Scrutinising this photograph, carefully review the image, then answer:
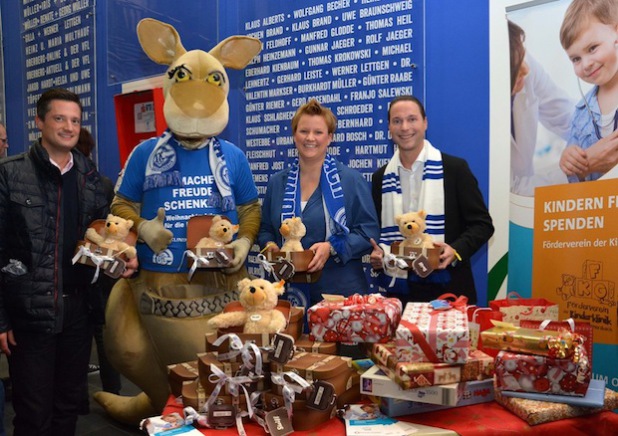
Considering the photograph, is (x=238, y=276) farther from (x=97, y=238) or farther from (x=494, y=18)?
(x=494, y=18)

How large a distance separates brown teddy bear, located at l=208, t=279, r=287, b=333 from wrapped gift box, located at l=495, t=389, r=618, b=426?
66 cm

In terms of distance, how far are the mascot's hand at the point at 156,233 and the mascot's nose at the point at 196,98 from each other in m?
0.45

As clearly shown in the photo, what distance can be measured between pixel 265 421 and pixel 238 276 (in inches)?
46.0

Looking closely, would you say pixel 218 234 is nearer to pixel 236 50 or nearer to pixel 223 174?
pixel 223 174

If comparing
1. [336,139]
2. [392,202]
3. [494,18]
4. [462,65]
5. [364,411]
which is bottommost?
[364,411]

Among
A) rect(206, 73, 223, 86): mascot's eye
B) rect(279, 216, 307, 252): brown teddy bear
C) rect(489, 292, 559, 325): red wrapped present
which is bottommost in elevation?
rect(489, 292, 559, 325): red wrapped present

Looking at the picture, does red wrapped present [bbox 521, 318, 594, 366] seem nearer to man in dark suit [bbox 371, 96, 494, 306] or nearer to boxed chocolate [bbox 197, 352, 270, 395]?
man in dark suit [bbox 371, 96, 494, 306]

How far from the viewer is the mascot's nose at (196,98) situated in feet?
8.27

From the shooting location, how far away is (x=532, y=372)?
158 cm

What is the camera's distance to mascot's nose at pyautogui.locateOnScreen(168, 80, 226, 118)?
8.27ft

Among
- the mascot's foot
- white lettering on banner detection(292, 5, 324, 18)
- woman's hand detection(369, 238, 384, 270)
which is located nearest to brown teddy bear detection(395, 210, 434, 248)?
woman's hand detection(369, 238, 384, 270)

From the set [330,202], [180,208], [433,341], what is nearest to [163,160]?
[180,208]

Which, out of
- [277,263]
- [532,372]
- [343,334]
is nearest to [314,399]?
[343,334]

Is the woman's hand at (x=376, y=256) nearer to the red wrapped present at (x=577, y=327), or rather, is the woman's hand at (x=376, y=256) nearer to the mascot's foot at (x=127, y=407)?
the red wrapped present at (x=577, y=327)
